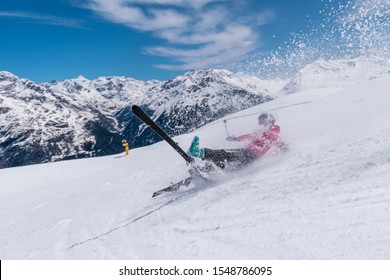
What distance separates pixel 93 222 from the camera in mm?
9242

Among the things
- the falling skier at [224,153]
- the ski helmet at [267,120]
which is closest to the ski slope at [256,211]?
the falling skier at [224,153]

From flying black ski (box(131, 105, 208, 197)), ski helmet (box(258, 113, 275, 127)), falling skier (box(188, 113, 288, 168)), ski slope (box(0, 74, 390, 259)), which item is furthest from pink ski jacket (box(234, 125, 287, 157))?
flying black ski (box(131, 105, 208, 197))

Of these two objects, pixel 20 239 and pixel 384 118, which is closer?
pixel 20 239

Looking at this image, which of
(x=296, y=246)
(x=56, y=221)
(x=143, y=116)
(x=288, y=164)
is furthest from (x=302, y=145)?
(x=56, y=221)

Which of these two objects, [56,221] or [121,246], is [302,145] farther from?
[56,221]

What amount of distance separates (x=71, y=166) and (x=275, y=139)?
16.1m

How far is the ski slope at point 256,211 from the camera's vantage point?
191 inches

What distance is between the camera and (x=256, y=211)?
21.2ft

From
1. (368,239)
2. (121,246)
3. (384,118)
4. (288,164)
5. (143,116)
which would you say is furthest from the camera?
(384,118)

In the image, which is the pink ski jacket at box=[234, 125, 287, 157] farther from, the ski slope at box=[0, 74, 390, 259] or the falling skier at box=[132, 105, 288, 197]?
the ski slope at box=[0, 74, 390, 259]

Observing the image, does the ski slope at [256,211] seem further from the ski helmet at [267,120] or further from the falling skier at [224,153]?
the ski helmet at [267,120]

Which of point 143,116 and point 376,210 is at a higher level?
point 143,116

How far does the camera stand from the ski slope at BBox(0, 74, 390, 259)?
485cm
